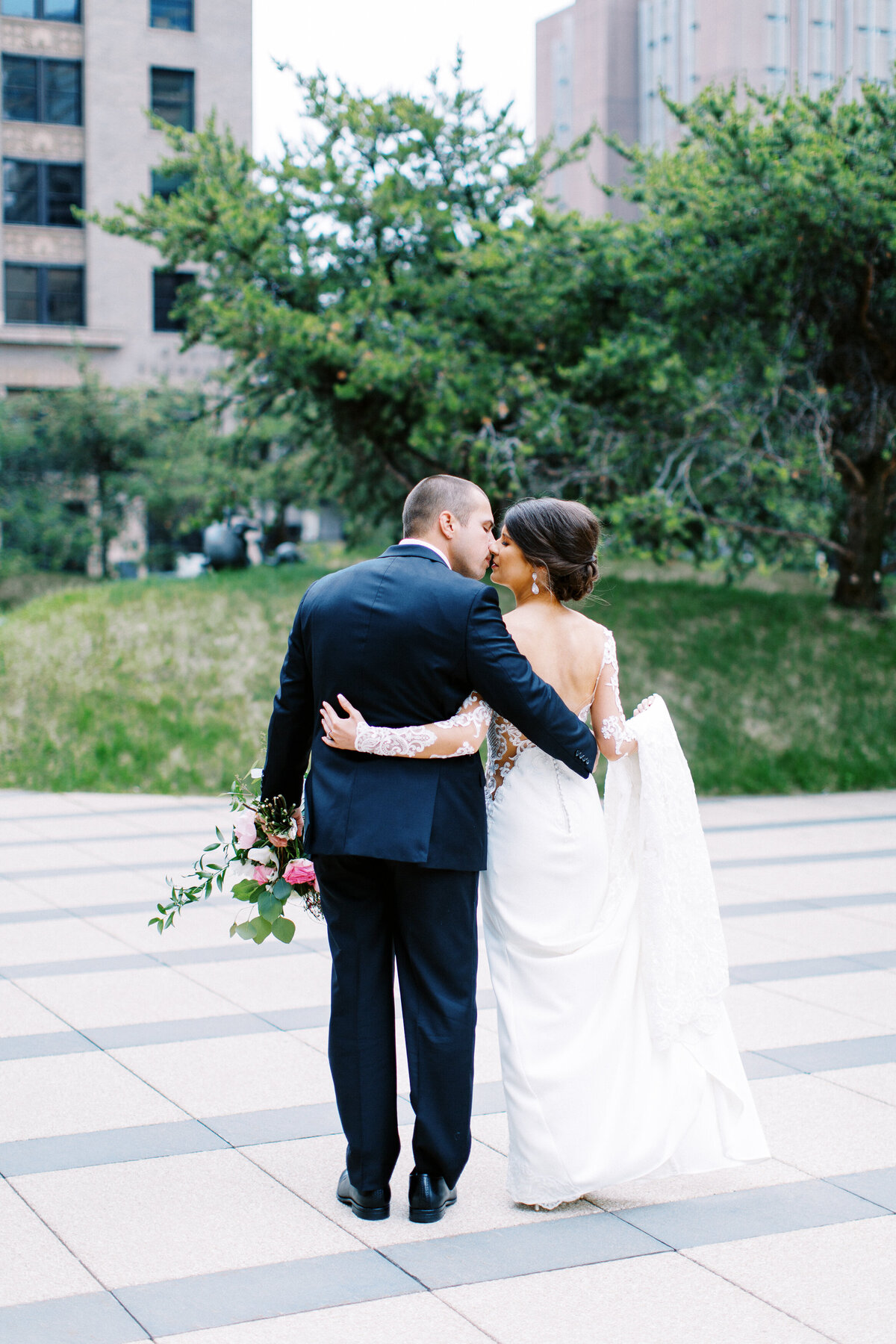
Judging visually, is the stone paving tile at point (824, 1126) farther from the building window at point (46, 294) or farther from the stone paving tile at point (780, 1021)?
the building window at point (46, 294)

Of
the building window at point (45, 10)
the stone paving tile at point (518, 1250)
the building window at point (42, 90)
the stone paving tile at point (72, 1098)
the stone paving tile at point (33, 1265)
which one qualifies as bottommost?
the stone paving tile at point (72, 1098)

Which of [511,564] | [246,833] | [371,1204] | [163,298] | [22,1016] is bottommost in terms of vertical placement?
[22,1016]

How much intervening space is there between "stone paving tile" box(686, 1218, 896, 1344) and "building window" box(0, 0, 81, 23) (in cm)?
3813

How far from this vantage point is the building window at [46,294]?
1410 inches

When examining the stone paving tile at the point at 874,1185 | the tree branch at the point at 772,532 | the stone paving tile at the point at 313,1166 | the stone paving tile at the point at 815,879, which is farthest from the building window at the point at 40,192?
the stone paving tile at the point at 874,1185

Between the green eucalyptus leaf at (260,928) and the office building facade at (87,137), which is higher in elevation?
the office building facade at (87,137)

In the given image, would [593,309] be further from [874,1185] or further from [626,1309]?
[626,1309]

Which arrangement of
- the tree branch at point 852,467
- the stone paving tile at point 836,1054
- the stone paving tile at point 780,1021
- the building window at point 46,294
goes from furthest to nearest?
the building window at point 46,294, the tree branch at point 852,467, the stone paving tile at point 780,1021, the stone paving tile at point 836,1054

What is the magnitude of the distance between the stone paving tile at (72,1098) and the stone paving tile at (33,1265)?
0.62 meters

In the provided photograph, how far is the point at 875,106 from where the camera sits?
1170 cm

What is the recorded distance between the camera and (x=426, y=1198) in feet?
11.1

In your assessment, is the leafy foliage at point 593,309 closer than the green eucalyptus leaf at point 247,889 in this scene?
No

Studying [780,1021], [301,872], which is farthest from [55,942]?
[780,1021]

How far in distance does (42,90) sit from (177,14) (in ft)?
13.2
